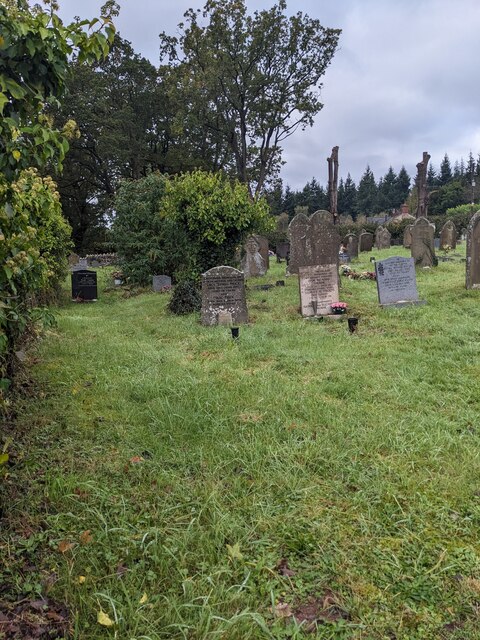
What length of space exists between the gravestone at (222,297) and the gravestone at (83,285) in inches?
221

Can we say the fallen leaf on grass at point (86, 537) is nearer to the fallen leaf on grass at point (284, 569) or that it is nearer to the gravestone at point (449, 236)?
the fallen leaf on grass at point (284, 569)

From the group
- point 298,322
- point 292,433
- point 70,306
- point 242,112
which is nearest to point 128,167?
point 242,112

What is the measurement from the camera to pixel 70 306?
11453 millimetres

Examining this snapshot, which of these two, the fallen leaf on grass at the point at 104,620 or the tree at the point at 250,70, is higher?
the tree at the point at 250,70

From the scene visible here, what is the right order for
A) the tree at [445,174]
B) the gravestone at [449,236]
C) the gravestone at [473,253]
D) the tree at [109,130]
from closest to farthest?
1. the gravestone at [473,253]
2. the gravestone at [449,236]
3. the tree at [109,130]
4. the tree at [445,174]

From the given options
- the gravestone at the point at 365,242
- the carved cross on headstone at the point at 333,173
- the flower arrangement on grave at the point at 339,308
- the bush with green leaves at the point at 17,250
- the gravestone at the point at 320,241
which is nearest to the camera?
the bush with green leaves at the point at 17,250

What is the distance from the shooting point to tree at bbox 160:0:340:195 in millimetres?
21703

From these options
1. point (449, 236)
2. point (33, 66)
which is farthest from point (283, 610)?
point (449, 236)

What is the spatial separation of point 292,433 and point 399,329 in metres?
3.94

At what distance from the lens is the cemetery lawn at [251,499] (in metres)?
1.80

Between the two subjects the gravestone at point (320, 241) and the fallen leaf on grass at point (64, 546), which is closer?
the fallen leaf on grass at point (64, 546)

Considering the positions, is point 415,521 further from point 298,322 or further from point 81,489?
point 298,322

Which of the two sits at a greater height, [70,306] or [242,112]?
[242,112]

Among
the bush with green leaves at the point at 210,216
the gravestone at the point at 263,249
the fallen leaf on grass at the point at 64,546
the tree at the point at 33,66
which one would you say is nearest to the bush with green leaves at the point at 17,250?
the tree at the point at 33,66
